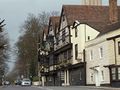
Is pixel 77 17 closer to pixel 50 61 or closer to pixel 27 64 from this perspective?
pixel 50 61

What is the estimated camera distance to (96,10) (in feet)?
242

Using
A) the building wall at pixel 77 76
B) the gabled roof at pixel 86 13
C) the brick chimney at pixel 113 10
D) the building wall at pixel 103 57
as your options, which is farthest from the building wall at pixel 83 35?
the gabled roof at pixel 86 13

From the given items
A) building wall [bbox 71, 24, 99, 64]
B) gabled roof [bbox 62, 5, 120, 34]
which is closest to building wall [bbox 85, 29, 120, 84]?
building wall [bbox 71, 24, 99, 64]

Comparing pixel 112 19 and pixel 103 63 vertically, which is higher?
pixel 112 19

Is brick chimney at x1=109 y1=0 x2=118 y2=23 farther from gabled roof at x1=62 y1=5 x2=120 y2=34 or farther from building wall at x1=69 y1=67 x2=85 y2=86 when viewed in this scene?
building wall at x1=69 y1=67 x2=85 y2=86

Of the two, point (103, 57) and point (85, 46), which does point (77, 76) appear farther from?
point (103, 57)

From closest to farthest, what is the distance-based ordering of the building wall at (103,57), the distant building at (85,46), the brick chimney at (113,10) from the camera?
1. the building wall at (103,57)
2. the distant building at (85,46)
3. the brick chimney at (113,10)

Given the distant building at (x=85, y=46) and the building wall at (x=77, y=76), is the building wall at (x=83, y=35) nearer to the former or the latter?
the distant building at (x=85, y=46)

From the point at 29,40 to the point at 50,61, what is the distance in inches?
565

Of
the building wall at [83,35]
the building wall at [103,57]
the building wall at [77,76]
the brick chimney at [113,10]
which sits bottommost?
the building wall at [77,76]

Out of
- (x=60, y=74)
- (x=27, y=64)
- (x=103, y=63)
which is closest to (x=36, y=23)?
(x=27, y=64)

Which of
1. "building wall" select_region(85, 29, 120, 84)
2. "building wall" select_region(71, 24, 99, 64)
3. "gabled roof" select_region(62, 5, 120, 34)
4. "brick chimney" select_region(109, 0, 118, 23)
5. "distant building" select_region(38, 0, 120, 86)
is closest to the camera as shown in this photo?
"building wall" select_region(85, 29, 120, 84)

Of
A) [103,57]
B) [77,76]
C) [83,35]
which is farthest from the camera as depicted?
[77,76]

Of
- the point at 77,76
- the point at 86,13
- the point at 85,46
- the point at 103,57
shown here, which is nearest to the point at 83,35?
the point at 85,46
